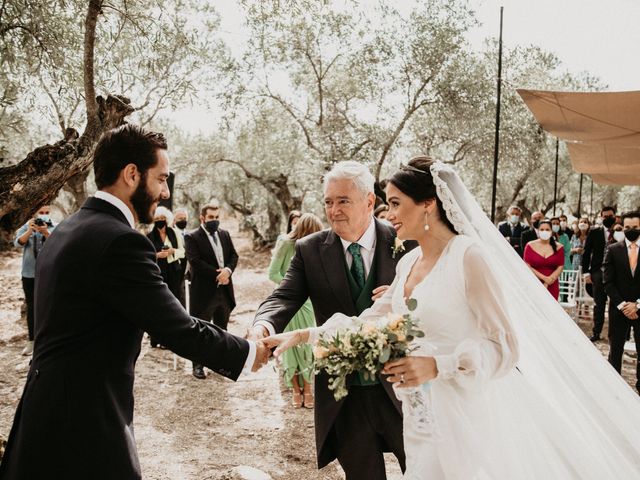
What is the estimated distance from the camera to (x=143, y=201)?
236 cm

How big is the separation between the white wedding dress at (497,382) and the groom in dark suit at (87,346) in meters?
1.02

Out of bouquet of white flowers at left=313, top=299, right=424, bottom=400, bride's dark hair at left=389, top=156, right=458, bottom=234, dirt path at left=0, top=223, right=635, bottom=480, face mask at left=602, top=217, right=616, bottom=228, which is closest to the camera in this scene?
bouquet of white flowers at left=313, top=299, right=424, bottom=400

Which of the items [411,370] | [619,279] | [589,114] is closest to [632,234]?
[619,279]

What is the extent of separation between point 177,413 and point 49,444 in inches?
173

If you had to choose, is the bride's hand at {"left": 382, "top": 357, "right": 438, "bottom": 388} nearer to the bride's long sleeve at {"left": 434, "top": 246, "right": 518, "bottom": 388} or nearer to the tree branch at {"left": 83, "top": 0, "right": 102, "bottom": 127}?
the bride's long sleeve at {"left": 434, "top": 246, "right": 518, "bottom": 388}

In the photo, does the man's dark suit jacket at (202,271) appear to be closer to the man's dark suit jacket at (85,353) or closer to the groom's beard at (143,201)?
the groom's beard at (143,201)

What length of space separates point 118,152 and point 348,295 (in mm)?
1548

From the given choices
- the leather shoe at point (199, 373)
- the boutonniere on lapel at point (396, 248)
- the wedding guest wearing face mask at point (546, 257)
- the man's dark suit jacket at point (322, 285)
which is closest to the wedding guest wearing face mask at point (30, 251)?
the leather shoe at point (199, 373)

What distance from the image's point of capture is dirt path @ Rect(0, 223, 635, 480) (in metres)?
4.82

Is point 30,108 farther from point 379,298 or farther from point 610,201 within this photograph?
point 610,201

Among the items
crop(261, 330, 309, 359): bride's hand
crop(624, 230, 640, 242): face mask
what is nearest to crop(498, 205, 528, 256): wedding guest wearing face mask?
crop(624, 230, 640, 242): face mask

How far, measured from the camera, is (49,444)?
6.66ft

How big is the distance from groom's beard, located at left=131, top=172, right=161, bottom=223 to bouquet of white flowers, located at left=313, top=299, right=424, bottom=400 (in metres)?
0.98

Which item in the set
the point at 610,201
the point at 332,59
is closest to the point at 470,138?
the point at 332,59
